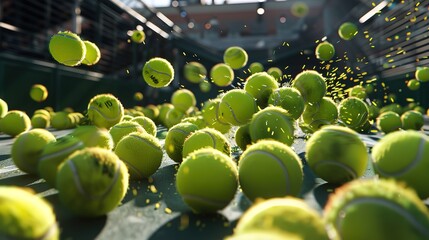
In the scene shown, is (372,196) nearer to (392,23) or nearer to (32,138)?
(32,138)

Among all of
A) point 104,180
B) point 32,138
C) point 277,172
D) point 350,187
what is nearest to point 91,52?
point 32,138

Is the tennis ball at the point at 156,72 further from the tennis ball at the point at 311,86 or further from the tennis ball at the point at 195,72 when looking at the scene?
the tennis ball at the point at 195,72

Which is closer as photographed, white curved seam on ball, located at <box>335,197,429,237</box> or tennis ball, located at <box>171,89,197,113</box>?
white curved seam on ball, located at <box>335,197,429,237</box>

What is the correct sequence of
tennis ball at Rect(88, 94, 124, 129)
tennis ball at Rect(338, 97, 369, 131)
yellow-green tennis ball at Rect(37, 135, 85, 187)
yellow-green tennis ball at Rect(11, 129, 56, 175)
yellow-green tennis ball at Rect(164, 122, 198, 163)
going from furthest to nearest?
1. tennis ball at Rect(338, 97, 369, 131)
2. tennis ball at Rect(88, 94, 124, 129)
3. yellow-green tennis ball at Rect(164, 122, 198, 163)
4. yellow-green tennis ball at Rect(11, 129, 56, 175)
5. yellow-green tennis ball at Rect(37, 135, 85, 187)

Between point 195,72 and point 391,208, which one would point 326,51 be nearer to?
point 195,72

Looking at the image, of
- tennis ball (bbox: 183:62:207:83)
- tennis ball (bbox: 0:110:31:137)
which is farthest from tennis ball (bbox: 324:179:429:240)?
tennis ball (bbox: 183:62:207:83)

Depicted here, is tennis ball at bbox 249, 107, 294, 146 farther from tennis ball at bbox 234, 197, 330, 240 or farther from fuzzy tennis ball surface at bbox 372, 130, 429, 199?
tennis ball at bbox 234, 197, 330, 240
